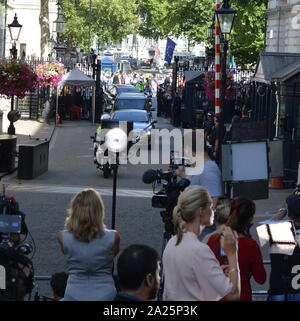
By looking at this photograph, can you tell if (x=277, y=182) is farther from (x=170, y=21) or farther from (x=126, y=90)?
(x=170, y=21)

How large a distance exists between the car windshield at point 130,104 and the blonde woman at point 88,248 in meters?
32.0

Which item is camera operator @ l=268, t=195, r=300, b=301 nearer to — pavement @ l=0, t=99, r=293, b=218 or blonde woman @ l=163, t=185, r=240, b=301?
blonde woman @ l=163, t=185, r=240, b=301

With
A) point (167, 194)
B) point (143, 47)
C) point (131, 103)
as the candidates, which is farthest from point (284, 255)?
point (143, 47)

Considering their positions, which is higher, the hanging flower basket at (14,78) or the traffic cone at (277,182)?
the hanging flower basket at (14,78)

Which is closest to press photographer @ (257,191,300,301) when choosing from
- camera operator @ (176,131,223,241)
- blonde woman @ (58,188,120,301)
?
blonde woman @ (58,188,120,301)

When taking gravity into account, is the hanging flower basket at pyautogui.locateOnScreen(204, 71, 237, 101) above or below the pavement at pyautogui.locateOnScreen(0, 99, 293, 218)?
above

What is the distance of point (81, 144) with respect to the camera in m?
33.0

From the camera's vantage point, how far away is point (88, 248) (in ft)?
23.9

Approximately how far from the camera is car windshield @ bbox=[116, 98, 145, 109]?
130 feet

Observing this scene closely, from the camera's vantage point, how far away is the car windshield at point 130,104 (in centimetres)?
3950

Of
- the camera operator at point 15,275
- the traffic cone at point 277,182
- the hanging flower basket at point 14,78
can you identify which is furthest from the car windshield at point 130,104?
the camera operator at point 15,275

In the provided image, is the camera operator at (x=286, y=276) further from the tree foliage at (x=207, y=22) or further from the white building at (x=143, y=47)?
the white building at (x=143, y=47)

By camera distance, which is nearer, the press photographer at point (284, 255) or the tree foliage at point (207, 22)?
the press photographer at point (284, 255)

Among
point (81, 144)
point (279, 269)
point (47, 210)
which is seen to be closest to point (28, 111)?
point (81, 144)
